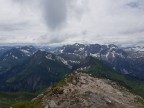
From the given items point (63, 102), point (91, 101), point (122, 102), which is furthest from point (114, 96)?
point (63, 102)

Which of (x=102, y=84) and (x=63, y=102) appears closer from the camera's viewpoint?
(x=63, y=102)

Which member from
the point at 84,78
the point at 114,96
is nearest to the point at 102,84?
the point at 84,78

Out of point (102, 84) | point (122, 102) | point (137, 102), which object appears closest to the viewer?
point (122, 102)

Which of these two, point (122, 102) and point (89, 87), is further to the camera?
point (89, 87)

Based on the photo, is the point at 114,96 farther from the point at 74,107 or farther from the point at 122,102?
the point at 74,107

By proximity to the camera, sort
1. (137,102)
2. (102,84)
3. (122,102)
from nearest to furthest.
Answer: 1. (122,102)
2. (137,102)
3. (102,84)

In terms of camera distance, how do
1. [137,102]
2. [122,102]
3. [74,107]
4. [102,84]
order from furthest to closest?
[102,84] → [137,102] → [122,102] → [74,107]

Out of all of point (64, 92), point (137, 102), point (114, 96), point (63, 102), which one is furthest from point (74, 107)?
point (137, 102)

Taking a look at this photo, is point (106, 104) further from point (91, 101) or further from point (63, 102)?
point (63, 102)
